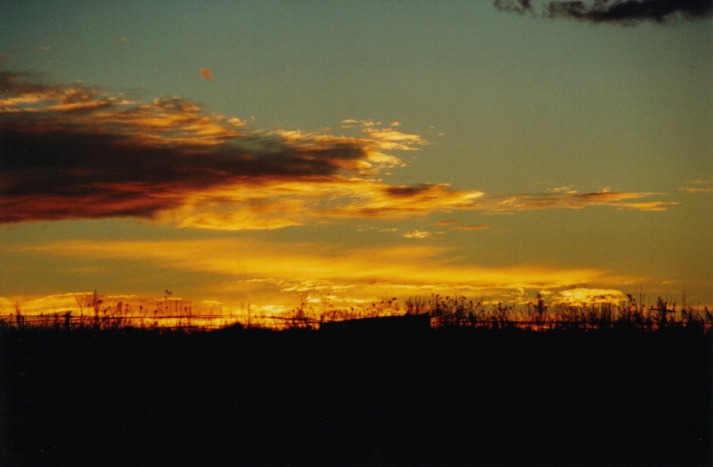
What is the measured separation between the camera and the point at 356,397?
46.7 ft

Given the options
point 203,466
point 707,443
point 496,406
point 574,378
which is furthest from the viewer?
point 574,378

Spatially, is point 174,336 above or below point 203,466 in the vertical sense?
above

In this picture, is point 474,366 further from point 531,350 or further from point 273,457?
point 273,457

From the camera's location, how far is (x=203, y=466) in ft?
35.4

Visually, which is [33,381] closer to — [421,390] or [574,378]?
[421,390]

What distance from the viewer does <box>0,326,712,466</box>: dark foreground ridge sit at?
38.6ft

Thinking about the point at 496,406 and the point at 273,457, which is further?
the point at 496,406

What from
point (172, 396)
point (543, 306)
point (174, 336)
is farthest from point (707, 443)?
point (174, 336)

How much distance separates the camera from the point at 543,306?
59.4 ft

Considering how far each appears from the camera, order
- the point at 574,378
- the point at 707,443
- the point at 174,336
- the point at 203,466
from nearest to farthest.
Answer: the point at 203,466 < the point at 707,443 < the point at 574,378 < the point at 174,336

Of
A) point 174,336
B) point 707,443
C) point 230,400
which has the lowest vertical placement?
point 707,443

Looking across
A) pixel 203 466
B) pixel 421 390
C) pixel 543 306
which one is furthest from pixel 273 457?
pixel 543 306

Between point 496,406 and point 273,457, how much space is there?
454 cm

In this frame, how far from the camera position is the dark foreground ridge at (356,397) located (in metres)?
11.8
